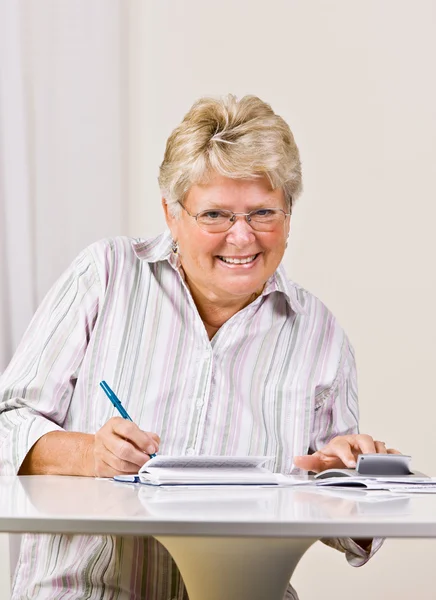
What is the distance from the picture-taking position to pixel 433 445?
9.00 feet

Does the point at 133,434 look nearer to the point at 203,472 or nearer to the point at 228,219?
the point at 203,472

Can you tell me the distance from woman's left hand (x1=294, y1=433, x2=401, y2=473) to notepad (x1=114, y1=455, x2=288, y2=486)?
137mm

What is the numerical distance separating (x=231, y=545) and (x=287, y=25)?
2.03m

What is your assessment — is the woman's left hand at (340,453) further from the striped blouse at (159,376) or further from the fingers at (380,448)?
the striped blouse at (159,376)

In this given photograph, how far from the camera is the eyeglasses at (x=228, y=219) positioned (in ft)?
5.41

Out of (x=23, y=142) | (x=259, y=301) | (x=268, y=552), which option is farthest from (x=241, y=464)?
(x=23, y=142)

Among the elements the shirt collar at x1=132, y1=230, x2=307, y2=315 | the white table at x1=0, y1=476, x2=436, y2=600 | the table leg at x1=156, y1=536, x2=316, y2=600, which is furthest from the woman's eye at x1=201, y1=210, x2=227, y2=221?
the table leg at x1=156, y1=536, x2=316, y2=600

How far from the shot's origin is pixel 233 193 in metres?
1.63

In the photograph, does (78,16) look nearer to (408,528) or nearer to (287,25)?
(287,25)

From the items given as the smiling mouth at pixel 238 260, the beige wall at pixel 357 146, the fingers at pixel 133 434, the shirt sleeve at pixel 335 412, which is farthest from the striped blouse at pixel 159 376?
the beige wall at pixel 357 146

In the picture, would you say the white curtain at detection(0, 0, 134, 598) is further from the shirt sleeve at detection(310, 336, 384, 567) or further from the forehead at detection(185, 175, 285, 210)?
the shirt sleeve at detection(310, 336, 384, 567)

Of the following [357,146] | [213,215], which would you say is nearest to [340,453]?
[213,215]

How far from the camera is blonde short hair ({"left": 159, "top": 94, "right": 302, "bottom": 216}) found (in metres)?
1.62

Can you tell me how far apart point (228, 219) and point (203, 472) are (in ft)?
1.95
